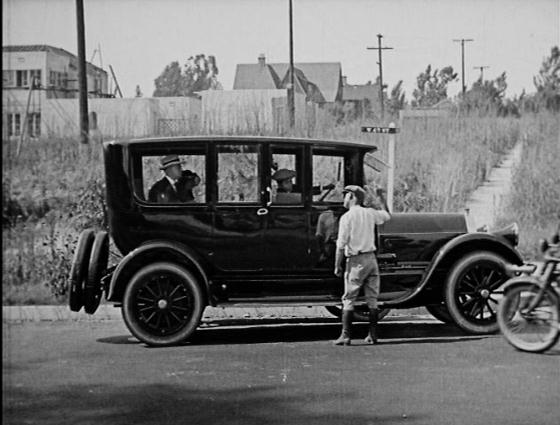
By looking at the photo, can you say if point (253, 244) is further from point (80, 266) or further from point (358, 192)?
point (80, 266)

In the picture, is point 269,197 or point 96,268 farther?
point 269,197

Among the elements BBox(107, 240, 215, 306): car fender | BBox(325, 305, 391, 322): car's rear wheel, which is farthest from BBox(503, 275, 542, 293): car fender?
BBox(107, 240, 215, 306): car fender

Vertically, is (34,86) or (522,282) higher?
(34,86)

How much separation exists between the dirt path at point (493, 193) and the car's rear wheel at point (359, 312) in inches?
13.3

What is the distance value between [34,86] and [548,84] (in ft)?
4.18

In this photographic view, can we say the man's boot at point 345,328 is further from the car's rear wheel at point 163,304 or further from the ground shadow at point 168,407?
the car's rear wheel at point 163,304

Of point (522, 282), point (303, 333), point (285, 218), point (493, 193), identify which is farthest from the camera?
point (303, 333)

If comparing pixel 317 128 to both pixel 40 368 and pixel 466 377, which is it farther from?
pixel 40 368

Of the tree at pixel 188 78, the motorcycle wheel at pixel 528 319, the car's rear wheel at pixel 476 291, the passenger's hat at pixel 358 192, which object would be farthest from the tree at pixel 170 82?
the motorcycle wheel at pixel 528 319

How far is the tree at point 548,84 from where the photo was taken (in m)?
2.11

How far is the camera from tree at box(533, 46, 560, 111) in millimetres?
2107

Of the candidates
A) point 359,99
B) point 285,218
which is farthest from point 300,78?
point 285,218

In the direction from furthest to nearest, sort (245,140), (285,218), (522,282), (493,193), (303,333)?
1. (303,333)
2. (285,218)
3. (245,140)
4. (493,193)
5. (522,282)

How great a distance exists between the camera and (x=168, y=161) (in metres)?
2.10
